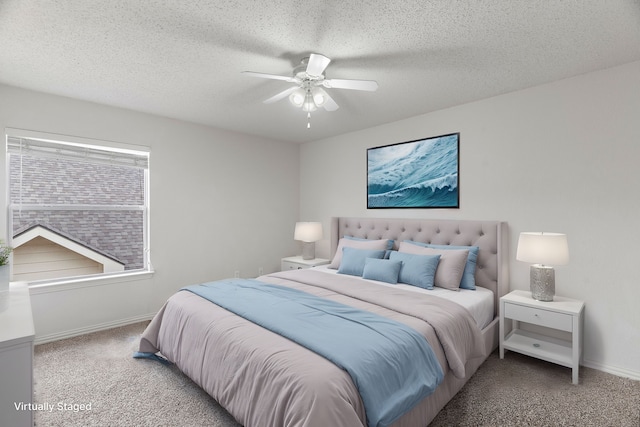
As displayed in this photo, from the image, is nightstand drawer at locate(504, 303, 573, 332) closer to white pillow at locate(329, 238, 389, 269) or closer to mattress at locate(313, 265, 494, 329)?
mattress at locate(313, 265, 494, 329)

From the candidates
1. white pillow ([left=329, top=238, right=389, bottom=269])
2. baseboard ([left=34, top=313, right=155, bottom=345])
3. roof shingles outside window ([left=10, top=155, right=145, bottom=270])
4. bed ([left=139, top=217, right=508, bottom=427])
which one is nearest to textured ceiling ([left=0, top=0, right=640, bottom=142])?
roof shingles outside window ([left=10, top=155, right=145, bottom=270])

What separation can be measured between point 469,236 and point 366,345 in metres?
2.06

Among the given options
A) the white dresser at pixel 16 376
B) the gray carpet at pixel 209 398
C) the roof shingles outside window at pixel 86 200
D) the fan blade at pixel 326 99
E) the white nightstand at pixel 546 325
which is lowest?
the gray carpet at pixel 209 398

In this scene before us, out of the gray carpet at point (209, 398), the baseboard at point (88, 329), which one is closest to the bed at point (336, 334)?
the gray carpet at point (209, 398)

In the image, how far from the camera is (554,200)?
2.76m

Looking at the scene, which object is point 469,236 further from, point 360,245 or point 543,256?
point 360,245

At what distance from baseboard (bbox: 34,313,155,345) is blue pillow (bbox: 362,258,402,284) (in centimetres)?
259

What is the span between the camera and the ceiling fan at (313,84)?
7.05 ft

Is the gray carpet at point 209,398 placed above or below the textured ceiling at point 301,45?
below

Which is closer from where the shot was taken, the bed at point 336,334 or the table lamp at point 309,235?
the bed at point 336,334

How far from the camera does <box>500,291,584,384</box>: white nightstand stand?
2340 millimetres

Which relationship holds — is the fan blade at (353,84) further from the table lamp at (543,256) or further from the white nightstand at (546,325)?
the white nightstand at (546,325)

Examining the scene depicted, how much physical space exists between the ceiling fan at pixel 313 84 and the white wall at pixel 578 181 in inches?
62.3

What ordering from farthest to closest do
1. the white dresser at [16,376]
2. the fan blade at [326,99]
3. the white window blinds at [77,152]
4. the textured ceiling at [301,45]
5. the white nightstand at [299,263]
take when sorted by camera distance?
the white nightstand at [299,263]
the white window blinds at [77,152]
the fan blade at [326,99]
the textured ceiling at [301,45]
the white dresser at [16,376]
